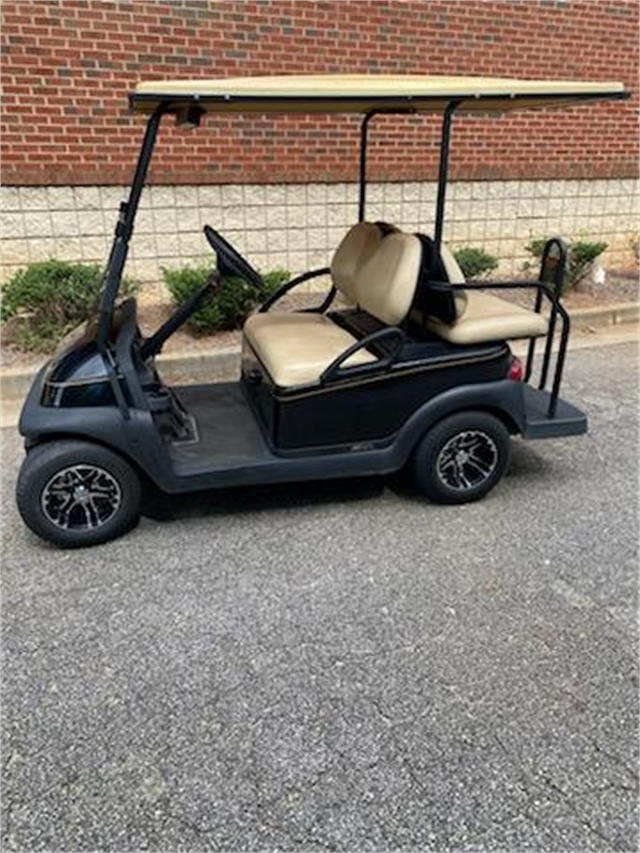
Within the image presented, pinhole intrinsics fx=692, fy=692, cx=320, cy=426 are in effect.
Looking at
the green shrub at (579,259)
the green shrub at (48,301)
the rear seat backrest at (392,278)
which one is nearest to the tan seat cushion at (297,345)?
the rear seat backrest at (392,278)

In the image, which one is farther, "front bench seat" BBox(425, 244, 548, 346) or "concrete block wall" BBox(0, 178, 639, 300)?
"concrete block wall" BBox(0, 178, 639, 300)

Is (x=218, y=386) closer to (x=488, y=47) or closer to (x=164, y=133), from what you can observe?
(x=164, y=133)

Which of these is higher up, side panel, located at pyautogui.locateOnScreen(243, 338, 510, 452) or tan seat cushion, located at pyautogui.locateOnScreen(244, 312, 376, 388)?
tan seat cushion, located at pyautogui.locateOnScreen(244, 312, 376, 388)

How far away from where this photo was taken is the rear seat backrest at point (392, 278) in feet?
10.1

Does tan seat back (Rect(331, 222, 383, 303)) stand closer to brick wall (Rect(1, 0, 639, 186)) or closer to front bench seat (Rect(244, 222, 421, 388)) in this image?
front bench seat (Rect(244, 222, 421, 388))

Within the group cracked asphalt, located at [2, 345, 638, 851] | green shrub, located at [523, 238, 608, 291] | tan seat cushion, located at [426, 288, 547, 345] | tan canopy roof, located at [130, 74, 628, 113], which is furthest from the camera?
green shrub, located at [523, 238, 608, 291]

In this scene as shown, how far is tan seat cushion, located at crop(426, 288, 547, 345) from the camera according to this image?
3104 mm

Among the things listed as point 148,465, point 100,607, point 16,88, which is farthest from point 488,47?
point 100,607

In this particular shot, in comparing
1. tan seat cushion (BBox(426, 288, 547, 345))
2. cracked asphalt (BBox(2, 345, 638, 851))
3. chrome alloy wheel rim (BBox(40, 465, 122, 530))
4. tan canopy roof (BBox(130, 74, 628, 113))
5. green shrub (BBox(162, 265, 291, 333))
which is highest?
tan canopy roof (BBox(130, 74, 628, 113))

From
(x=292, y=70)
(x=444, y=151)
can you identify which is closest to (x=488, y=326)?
(x=444, y=151)

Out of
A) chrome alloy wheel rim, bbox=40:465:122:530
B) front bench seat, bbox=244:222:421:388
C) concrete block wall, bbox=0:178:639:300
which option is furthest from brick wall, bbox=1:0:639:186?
chrome alloy wheel rim, bbox=40:465:122:530

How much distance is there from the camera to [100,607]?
257 cm

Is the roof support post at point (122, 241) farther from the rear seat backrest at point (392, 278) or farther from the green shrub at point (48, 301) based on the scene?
the green shrub at point (48, 301)

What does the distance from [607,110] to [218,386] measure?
572cm
